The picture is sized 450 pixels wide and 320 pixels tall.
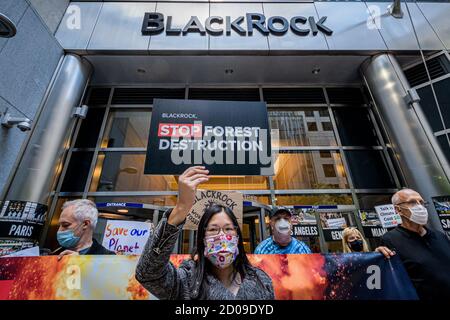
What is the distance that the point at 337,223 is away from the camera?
5.66 m

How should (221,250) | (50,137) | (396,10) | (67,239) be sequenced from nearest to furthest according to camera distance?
(221,250) < (67,239) < (50,137) < (396,10)

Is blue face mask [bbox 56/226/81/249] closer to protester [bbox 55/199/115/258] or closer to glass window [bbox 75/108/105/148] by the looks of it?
protester [bbox 55/199/115/258]

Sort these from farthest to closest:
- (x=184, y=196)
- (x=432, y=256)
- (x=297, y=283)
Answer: (x=432, y=256) → (x=297, y=283) → (x=184, y=196)

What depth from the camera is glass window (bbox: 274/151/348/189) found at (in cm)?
626

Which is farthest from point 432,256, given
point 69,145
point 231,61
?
point 69,145

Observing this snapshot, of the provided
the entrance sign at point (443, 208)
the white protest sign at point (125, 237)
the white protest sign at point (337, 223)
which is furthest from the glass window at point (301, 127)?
the white protest sign at point (125, 237)

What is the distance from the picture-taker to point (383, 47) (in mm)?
6676

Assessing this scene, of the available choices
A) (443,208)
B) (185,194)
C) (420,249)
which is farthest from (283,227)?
(443,208)

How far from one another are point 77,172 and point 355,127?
8587 millimetres

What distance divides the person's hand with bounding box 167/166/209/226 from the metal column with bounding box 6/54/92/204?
5375 millimetres

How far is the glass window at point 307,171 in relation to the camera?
6.26 meters

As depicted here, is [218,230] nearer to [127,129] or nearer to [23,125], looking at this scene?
[23,125]
